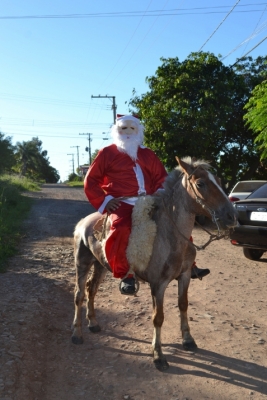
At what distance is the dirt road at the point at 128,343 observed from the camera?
3.63 m

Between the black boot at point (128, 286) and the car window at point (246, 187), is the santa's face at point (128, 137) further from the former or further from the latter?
the car window at point (246, 187)

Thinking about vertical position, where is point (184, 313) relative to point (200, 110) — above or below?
below

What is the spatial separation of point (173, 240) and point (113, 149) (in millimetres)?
1263

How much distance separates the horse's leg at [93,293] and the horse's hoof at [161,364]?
119cm

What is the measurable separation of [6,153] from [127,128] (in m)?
22.4

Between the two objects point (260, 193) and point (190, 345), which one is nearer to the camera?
point (190, 345)

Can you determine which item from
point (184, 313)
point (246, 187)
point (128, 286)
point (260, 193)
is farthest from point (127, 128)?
point (246, 187)

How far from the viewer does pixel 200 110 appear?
49.5 ft

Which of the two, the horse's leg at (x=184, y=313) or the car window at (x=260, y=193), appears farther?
the car window at (x=260, y=193)

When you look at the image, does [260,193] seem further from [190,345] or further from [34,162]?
[34,162]

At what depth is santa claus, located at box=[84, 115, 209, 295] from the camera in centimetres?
427

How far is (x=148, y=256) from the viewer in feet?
13.7

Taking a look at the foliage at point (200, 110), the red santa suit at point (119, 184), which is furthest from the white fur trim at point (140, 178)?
the foliage at point (200, 110)

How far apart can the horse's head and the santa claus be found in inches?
27.0
